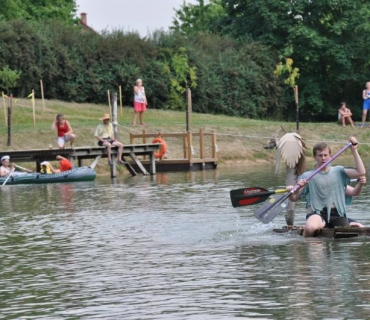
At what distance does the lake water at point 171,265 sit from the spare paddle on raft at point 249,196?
44cm

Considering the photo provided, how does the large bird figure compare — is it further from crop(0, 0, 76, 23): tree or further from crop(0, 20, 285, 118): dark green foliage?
crop(0, 0, 76, 23): tree

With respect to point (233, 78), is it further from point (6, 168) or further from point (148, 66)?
point (6, 168)

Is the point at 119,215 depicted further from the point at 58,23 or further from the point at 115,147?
the point at 58,23

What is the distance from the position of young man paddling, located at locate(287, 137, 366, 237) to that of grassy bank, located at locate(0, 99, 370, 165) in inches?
806

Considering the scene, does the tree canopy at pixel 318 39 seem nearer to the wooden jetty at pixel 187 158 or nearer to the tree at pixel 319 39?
the tree at pixel 319 39

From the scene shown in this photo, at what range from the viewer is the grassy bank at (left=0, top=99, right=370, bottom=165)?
38.9 metres

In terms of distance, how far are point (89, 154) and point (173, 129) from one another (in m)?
7.99

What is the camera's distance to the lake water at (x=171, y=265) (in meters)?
11.4

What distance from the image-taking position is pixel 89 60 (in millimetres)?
50062

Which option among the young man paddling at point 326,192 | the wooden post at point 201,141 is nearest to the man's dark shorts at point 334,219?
the young man paddling at point 326,192

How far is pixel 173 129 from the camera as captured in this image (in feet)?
138

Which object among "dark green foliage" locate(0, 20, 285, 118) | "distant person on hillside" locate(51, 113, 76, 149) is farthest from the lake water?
"dark green foliage" locate(0, 20, 285, 118)

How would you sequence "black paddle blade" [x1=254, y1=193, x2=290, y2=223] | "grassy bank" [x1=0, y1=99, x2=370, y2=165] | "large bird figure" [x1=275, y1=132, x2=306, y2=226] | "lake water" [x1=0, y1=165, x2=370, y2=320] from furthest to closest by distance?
"grassy bank" [x1=0, y1=99, x2=370, y2=165] < "black paddle blade" [x1=254, y1=193, x2=290, y2=223] < "large bird figure" [x1=275, y1=132, x2=306, y2=226] < "lake water" [x1=0, y1=165, x2=370, y2=320]

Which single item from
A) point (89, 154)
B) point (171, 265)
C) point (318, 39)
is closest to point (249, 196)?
point (171, 265)
